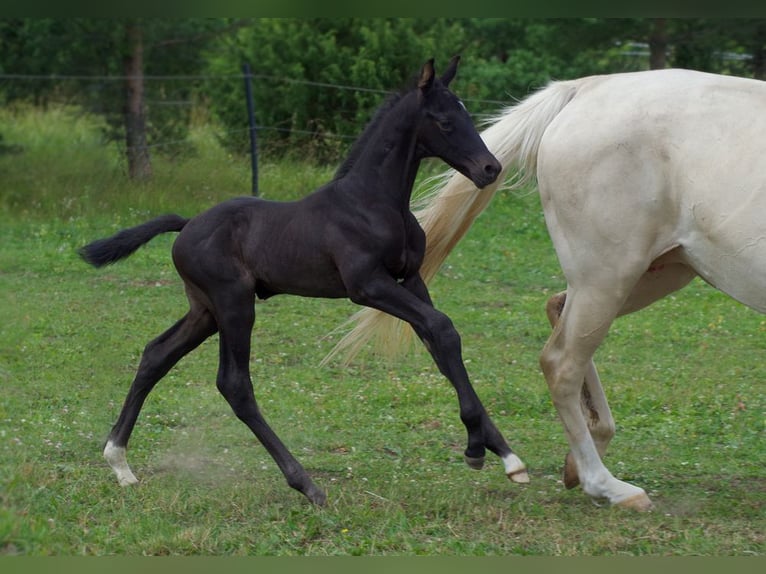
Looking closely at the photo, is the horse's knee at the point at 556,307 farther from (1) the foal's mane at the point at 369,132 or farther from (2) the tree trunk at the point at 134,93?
(2) the tree trunk at the point at 134,93

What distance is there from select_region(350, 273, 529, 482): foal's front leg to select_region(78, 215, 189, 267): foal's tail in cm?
116

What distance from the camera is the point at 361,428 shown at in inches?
245

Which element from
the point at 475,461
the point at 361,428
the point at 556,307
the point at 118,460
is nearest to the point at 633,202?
the point at 556,307

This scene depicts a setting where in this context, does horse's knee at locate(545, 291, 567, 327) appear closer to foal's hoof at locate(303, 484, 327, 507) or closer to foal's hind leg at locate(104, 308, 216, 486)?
foal's hoof at locate(303, 484, 327, 507)

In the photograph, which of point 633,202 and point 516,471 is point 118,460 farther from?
point 633,202

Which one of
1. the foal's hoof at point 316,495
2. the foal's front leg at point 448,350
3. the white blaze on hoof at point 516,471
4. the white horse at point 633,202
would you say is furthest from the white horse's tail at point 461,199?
the white blaze on hoof at point 516,471

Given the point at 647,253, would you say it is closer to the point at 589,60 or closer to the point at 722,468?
the point at 722,468

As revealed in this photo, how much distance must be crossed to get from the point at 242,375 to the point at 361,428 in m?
1.38

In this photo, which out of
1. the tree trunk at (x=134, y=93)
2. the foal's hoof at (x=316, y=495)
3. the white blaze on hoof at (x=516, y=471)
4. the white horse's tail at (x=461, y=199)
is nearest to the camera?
the white blaze on hoof at (x=516, y=471)

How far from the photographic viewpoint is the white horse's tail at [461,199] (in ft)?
17.2

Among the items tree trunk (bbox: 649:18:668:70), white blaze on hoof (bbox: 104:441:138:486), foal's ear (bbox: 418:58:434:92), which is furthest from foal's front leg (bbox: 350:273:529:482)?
tree trunk (bbox: 649:18:668:70)

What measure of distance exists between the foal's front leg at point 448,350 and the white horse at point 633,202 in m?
0.57

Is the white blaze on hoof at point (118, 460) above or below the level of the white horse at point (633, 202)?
below

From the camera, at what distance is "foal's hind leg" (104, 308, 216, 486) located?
5164mm
